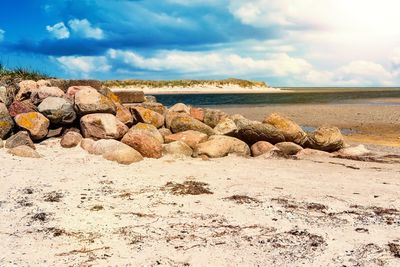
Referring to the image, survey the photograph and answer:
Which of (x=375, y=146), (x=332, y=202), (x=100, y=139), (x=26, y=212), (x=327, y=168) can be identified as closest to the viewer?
(x=26, y=212)

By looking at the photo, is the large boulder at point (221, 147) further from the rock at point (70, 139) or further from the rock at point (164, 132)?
the rock at point (70, 139)

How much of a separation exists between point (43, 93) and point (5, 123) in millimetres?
1393

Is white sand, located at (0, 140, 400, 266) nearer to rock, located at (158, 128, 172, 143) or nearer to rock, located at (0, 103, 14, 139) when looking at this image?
rock, located at (0, 103, 14, 139)

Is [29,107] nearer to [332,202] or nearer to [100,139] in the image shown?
[100,139]

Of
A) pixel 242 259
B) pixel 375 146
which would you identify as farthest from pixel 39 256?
pixel 375 146

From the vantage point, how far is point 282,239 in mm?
5652

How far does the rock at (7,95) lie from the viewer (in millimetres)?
13065

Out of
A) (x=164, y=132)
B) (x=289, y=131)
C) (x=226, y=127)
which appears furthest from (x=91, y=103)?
(x=289, y=131)

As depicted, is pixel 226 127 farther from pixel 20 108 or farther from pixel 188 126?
pixel 20 108

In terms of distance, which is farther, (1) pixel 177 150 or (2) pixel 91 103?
(2) pixel 91 103

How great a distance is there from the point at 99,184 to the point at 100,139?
140 inches

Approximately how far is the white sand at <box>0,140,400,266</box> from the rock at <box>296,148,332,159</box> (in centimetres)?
236

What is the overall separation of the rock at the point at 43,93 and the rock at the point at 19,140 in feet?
5.07

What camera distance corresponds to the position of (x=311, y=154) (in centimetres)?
1280
